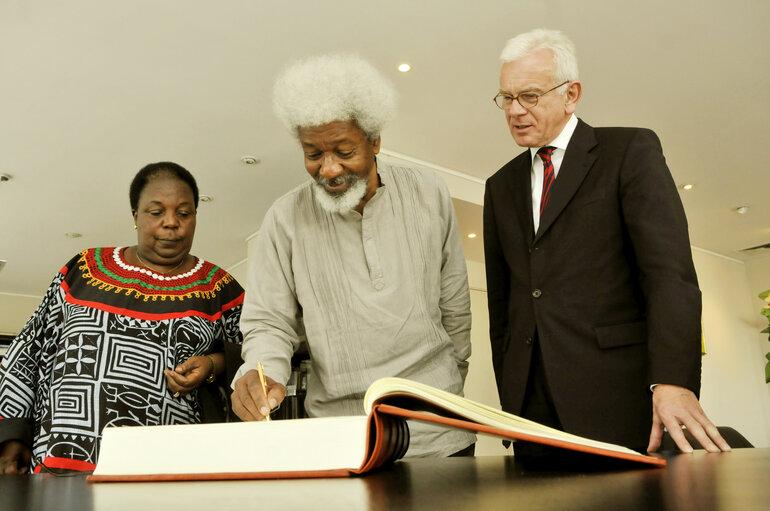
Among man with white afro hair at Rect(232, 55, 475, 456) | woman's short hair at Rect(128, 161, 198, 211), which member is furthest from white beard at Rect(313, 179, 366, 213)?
woman's short hair at Rect(128, 161, 198, 211)

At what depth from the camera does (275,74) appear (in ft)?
14.0

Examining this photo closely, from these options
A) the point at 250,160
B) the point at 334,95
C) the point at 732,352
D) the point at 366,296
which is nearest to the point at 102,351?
the point at 366,296

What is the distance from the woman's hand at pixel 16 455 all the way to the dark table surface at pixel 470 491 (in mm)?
1052

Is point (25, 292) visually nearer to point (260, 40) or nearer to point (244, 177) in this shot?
point (244, 177)

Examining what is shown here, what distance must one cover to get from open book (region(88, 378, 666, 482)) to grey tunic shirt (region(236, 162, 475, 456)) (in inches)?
23.6

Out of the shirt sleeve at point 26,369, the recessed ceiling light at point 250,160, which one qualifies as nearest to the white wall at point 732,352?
the recessed ceiling light at point 250,160

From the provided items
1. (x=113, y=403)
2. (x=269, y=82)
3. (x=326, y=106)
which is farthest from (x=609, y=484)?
(x=269, y=82)

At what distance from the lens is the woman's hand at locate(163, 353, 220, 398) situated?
1.58 meters

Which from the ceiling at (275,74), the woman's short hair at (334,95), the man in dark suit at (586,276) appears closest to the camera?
the man in dark suit at (586,276)

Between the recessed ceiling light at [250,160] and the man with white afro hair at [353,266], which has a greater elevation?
the recessed ceiling light at [250,160]

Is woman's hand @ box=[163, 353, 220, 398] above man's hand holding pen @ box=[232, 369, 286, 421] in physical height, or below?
above

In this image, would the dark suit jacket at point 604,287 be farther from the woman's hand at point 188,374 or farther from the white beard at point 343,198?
the woman's hand at point 188,374

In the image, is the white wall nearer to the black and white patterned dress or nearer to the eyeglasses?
the eyeglasses

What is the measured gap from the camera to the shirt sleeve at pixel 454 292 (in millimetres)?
1580
